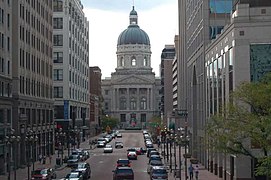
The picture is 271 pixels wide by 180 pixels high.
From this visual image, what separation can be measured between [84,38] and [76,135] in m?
35.3

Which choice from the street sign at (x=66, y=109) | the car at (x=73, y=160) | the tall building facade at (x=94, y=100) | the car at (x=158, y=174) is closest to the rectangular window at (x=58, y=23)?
the street sign at (x=66, y=109)

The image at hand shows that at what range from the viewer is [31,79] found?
78.1 m

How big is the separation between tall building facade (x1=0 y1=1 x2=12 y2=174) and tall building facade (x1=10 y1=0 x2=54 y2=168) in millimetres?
1649

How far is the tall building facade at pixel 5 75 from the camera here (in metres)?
62.3

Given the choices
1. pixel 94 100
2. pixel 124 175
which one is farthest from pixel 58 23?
pixel 124 175

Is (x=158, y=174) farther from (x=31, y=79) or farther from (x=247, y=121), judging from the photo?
(x=31, y=79)

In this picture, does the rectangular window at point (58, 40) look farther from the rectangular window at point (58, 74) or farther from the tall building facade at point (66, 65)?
the rectangular window at point (58, 74)

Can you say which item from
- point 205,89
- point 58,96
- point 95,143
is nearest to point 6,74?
point 205,89

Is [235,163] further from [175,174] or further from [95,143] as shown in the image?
[95,143]

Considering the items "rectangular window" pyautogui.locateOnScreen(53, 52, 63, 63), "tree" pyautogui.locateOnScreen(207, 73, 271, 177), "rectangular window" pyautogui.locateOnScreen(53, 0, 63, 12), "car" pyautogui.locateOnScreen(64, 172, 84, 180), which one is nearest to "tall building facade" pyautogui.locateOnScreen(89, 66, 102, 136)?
"rectangular window" pyautogui.locateOnScreen(53, 52, 63, 63)

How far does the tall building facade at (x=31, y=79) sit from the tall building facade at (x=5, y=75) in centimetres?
165

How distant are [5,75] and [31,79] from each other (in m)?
14.1

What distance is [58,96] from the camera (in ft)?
384

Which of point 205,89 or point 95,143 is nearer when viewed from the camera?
point 205,89
